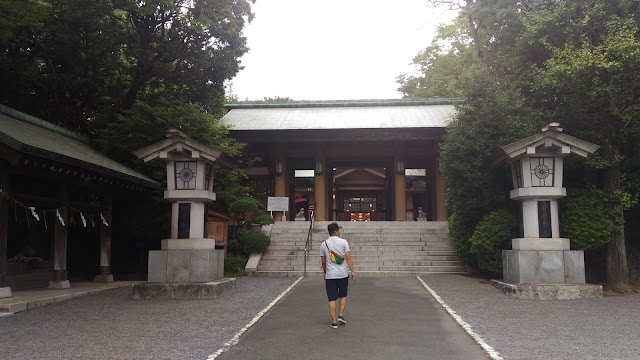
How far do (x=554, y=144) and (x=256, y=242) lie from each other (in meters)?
9.60

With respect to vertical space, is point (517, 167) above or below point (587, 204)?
above

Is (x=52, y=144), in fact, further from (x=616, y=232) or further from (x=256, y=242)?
(x=616, y=232)

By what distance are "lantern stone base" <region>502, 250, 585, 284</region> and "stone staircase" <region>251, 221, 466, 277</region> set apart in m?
4.54

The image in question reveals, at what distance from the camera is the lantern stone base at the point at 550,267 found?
1001cm

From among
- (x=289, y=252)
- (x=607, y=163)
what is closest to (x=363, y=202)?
(x=289, y=252)

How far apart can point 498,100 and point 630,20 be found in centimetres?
330

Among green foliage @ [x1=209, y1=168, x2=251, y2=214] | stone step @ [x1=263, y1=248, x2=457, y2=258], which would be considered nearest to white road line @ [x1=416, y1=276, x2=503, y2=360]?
stone step @ [x1=263, y1=248, x2=457, y2=258]

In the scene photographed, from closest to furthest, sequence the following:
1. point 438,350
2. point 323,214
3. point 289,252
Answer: point 438,350, point 289,252, point 323,214

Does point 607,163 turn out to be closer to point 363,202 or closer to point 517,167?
point 517,167

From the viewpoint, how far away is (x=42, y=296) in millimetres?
10070

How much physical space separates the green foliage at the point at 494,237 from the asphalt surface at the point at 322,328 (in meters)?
1.88

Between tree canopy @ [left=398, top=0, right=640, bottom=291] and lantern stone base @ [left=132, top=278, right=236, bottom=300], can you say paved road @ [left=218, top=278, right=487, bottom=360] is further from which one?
tree canopy @ [left=398, top=0, right=640, bottom=291]

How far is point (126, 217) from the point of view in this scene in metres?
15.0

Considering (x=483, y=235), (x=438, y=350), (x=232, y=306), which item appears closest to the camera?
(x=438, y=350)
